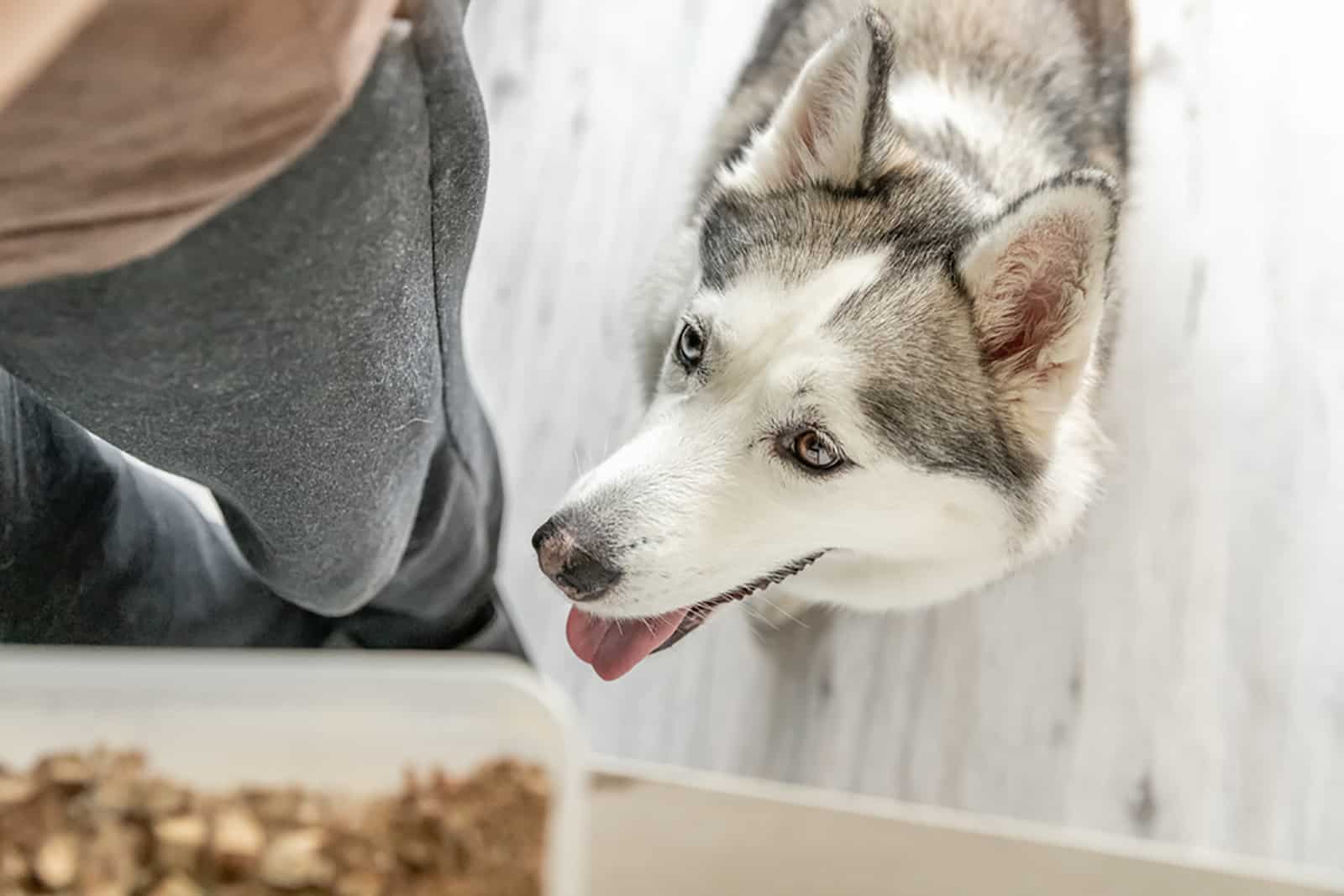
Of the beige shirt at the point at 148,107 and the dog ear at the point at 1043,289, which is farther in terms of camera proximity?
the dog ear at the point at 1043,289

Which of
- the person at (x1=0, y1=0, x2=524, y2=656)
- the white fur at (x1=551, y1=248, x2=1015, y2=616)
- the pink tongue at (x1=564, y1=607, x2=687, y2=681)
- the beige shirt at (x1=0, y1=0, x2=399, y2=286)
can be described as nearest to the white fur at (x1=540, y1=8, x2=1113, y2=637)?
the white fur at (x1=551, y1=248, x2=1015, y2=616)

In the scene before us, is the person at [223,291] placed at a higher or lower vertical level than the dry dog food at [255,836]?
higher

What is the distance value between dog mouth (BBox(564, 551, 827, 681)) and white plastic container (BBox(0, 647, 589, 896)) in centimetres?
53

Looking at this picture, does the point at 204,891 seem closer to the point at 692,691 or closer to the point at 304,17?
the point at 304,17

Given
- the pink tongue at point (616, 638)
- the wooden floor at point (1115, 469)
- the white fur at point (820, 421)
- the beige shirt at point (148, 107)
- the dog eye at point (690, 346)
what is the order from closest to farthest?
the beige shirt at point (148, 107) → the white fur at point (820, 421) → the dog eye at point (690, 346) → the pink tongue at point (616, 638) → the wooden floor at point (1115, 469)

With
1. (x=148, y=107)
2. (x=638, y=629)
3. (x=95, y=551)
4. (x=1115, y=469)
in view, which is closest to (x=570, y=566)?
(x=638, y=629)

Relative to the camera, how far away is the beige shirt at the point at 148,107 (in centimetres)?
42

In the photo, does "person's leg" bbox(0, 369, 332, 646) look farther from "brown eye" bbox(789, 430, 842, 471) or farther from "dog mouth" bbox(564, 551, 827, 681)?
"brown eye" bbox(789, 430, 842, 471)

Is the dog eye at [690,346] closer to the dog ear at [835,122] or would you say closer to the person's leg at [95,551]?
the dog ear at [835,122]

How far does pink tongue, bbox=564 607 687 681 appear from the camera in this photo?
3.89 feet

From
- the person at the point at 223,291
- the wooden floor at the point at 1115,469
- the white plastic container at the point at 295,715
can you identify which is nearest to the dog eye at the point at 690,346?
the person at the point at 223,291

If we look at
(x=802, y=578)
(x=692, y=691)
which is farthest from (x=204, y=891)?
(x=692, y=691)

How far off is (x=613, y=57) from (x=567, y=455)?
84 centimetres

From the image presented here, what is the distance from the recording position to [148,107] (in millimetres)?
456
